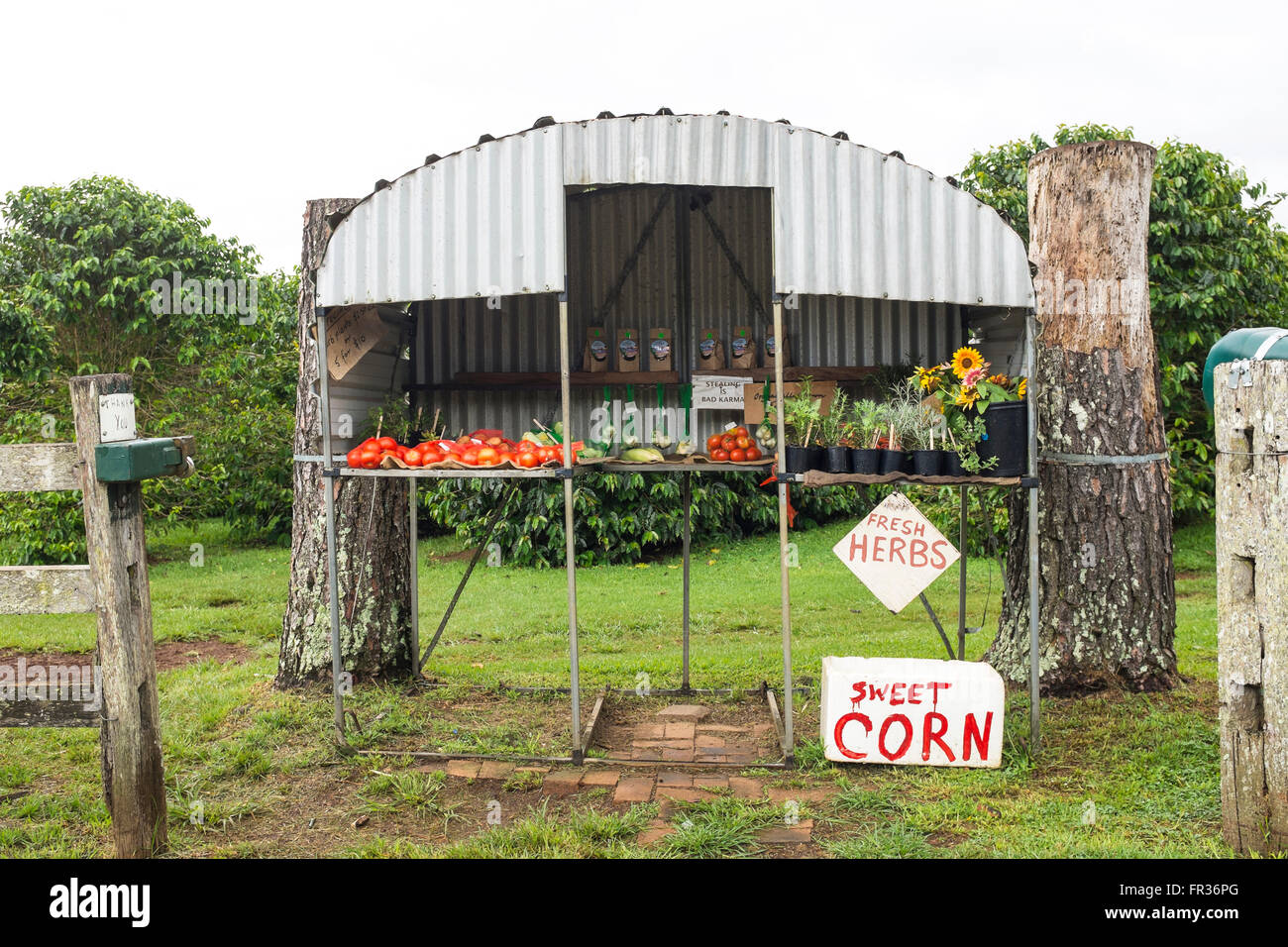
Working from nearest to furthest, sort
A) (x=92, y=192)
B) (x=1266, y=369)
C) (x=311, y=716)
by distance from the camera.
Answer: (x=1266, y=369), (x=311, y=716), (x=92, y=192)

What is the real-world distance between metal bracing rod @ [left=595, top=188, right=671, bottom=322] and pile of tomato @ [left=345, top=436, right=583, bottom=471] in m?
2.23

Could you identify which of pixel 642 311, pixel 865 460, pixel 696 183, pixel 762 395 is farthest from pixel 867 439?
pixel 642 311

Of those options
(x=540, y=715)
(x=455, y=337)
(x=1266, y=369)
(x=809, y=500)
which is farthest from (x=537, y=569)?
(x=1266, y=369)

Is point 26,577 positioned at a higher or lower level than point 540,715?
A: higher

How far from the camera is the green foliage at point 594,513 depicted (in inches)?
487

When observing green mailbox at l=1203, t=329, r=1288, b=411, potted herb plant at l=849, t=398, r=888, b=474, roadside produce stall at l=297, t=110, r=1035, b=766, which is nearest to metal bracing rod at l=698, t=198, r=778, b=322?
roadside produce stall at l=297, t=110, r=1035, b=766

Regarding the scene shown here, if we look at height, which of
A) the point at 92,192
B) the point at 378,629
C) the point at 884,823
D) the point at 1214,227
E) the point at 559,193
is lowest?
the point at 884,823

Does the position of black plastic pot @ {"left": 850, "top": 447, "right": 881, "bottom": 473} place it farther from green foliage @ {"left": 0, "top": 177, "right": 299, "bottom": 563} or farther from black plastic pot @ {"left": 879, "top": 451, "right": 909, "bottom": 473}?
green foliage @ {"left": 0, "top": 177, "right": 299, "bottom": 563}

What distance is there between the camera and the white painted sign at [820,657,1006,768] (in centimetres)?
526

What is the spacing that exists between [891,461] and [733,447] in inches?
39.2

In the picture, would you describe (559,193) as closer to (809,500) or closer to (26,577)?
(26,577)

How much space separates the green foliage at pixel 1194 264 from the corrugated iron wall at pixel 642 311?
16.5 feet

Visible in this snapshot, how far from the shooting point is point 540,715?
646 cm

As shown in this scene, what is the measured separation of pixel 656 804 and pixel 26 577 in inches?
111
